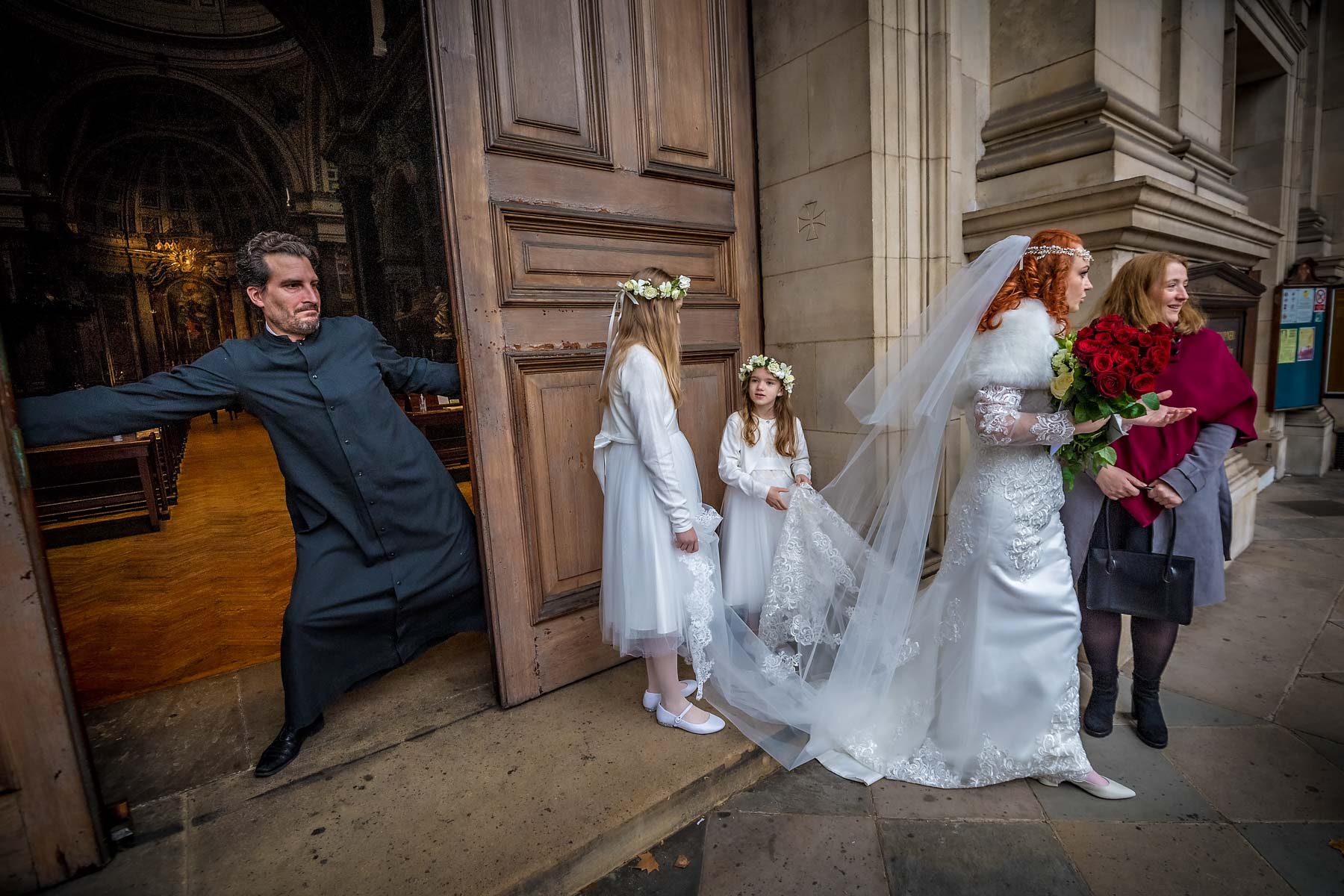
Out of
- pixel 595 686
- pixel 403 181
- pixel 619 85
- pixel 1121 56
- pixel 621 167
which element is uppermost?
pixel 403 181

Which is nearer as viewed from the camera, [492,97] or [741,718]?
[492,97]

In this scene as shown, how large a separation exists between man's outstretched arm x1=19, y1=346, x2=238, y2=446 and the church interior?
416 millimetres

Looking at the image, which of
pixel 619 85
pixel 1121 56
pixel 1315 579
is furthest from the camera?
pixel 1315 579

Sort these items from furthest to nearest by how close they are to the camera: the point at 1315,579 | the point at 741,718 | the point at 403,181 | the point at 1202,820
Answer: the point at 403,181 < the point at 1315,579 < the point at 741,718 < the point at 1202,820

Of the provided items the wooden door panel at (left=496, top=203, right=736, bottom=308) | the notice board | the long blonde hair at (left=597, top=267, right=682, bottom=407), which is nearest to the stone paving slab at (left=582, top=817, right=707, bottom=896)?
the long blonde hair at (left=597, top=267, right=682, bottom=407)

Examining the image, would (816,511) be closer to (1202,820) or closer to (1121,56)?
(1202,820)

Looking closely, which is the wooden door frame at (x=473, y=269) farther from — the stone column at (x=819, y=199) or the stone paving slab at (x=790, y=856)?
the stone column at (x=819, y=199)

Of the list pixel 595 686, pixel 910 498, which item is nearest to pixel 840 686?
pixel 910 498

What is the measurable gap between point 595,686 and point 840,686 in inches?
43.9

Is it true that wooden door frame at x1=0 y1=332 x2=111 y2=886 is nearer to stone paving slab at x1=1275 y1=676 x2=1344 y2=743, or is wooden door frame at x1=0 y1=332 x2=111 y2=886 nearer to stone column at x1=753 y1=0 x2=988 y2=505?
stone column at x1=753 y1=0 x2=988 y2=505

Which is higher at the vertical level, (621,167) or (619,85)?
(619,85)

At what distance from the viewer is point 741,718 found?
2537 mm

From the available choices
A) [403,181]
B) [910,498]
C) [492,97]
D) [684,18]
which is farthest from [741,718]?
[403,181]

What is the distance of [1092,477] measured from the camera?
8.04ft
